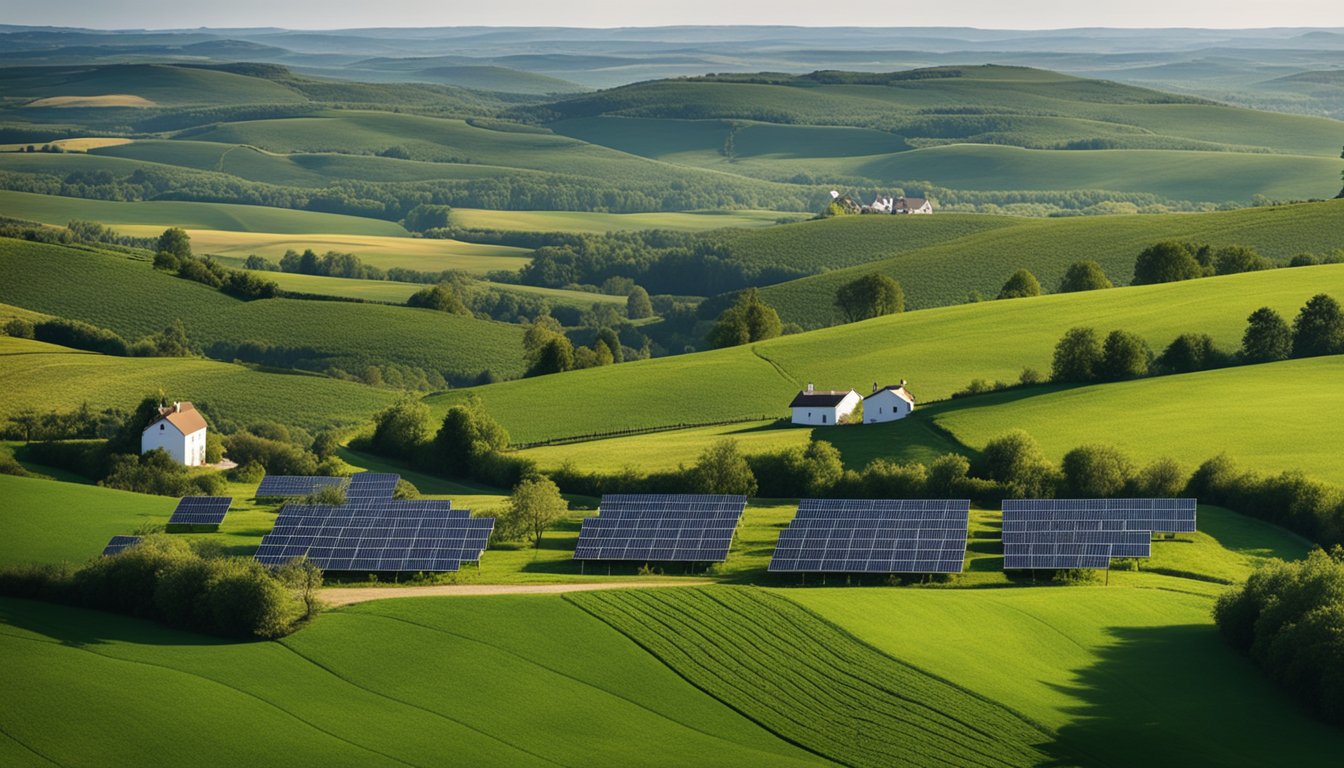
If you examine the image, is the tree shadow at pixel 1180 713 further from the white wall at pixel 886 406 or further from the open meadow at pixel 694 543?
the white wall at pixel 886 406

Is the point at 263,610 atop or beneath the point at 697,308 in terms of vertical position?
atop

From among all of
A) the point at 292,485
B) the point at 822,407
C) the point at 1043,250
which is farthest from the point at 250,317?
the point at 1043,250

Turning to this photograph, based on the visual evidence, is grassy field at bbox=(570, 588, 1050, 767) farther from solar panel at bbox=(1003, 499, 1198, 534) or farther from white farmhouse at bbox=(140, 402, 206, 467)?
white farmhouse at bbox=(140, 402, 206, 467)

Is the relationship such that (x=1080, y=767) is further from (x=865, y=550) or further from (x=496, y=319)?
(x=496, y=319)

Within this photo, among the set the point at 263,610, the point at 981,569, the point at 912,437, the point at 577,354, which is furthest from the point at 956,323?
the point at 263,610

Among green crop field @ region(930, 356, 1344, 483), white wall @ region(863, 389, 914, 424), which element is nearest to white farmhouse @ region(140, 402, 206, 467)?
white wall @ region(863, 389, 914, 424)

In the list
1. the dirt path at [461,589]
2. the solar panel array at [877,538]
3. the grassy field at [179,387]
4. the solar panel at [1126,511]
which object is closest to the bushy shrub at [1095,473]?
the solar panel at [1126,511]

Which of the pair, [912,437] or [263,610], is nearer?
[263,610]

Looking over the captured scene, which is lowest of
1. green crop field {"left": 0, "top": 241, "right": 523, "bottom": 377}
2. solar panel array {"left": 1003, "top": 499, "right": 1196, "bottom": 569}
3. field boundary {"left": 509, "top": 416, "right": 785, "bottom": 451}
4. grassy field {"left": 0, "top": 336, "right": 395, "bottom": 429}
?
green crop field {"left": 0, "top": 241, "right": 523, "bottom": 377}

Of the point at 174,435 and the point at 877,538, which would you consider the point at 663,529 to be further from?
the point at 174,435
